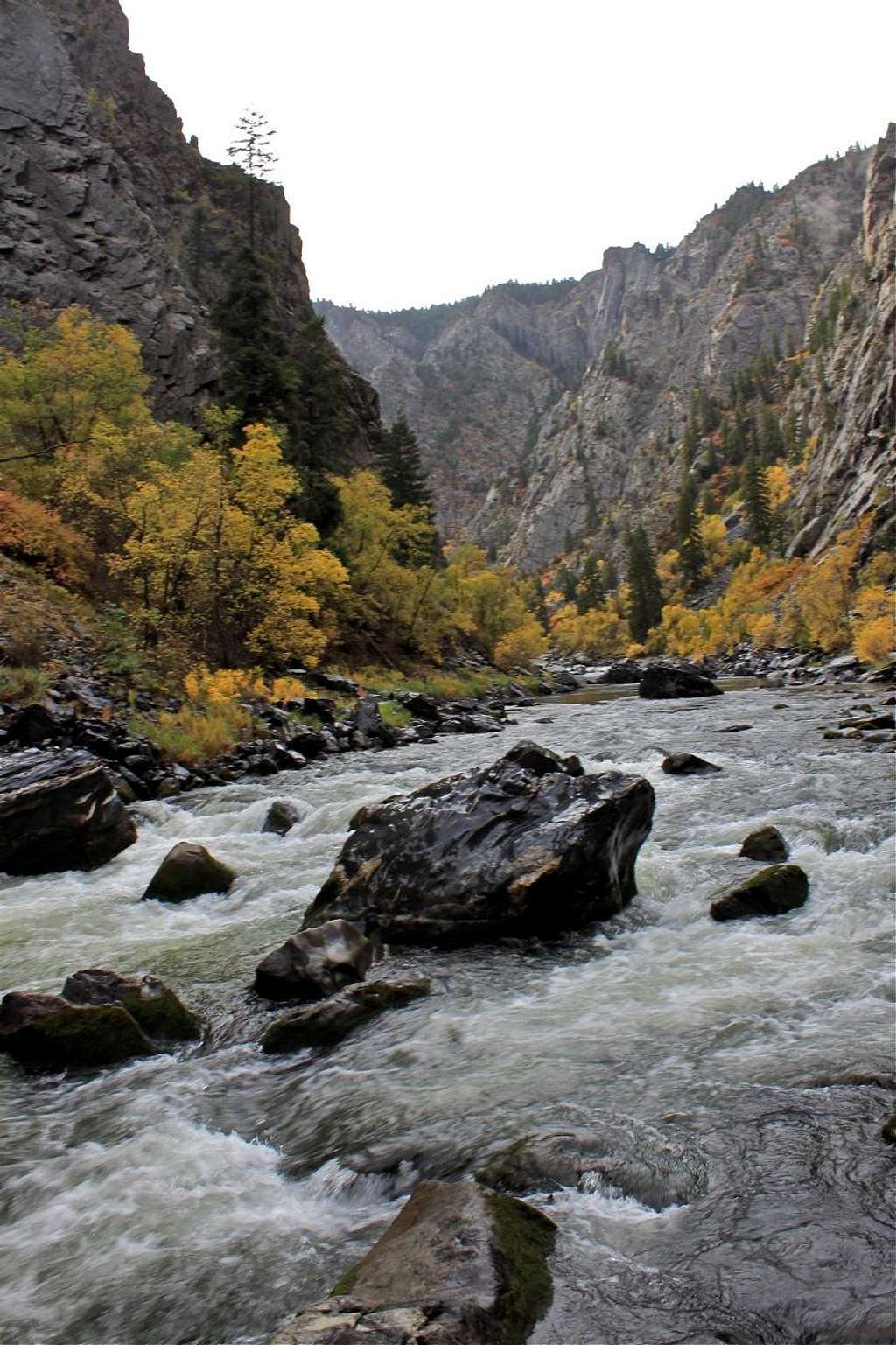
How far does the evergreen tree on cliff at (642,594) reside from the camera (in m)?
107

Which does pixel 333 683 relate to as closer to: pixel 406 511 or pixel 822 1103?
pixel 406 511

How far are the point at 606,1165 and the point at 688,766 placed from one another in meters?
13.9

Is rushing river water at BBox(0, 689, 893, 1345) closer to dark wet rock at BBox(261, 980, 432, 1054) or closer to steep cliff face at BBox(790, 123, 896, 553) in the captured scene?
dark wet rock at BBox(261, 980, 432, 1054)

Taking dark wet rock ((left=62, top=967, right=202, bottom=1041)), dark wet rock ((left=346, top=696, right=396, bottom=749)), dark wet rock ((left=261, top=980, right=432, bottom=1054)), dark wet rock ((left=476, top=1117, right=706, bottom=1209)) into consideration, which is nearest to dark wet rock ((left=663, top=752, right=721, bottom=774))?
dark wet rock ((left=346, top=696, right=396, bottom=749))

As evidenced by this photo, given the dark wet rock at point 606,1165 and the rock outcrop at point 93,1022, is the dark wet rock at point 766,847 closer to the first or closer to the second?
the dark wet rock at point 606,1165

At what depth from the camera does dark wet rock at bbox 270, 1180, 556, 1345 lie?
10.6ft

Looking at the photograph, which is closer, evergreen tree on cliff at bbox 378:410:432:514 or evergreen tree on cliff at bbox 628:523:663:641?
evergreen tree on cliff at bbox 378:410:432:514

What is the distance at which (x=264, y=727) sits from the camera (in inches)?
910

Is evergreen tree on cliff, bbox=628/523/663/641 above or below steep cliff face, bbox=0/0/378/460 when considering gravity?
below

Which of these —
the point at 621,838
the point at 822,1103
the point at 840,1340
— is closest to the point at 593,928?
the point at 621,838

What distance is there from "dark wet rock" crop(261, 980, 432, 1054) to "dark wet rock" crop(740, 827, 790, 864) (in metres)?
5.73

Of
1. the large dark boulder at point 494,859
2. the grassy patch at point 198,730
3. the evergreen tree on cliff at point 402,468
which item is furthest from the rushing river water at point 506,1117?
the evergreen tree on cliff at point 402,468

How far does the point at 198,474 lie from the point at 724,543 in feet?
364

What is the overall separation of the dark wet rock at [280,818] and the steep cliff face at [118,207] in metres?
40.9
